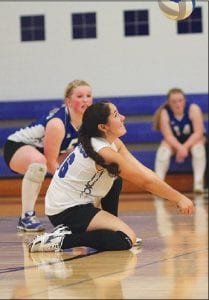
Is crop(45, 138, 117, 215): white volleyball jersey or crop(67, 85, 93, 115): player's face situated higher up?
crop(67, 85, 93, 115): player's face

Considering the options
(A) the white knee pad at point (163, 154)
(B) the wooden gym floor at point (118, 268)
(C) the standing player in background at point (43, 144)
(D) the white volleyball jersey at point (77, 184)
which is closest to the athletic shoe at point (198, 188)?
(A) the white knee pad at point (163, 154)

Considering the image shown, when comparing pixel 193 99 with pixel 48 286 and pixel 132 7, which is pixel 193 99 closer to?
pixel 132 7

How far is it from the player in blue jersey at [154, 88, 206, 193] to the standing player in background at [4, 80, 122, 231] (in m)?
2.89

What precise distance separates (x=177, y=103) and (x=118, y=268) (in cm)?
475

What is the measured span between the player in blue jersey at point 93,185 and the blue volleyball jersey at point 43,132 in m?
0.89

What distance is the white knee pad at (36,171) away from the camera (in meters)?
5.38

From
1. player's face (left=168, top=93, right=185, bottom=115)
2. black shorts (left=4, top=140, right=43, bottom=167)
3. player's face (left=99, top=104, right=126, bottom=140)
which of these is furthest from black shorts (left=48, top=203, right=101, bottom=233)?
player's face (left=168, top=93, right=185, bottom=115)

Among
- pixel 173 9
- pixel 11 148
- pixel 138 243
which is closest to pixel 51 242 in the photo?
pixel 138 243

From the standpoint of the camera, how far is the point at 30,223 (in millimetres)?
5367

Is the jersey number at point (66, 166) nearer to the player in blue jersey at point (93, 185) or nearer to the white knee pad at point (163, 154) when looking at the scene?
the player in blue jersey at point (93, 185)

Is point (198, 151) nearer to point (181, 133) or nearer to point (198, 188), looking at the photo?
point (181, 133)

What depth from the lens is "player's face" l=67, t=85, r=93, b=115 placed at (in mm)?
5113

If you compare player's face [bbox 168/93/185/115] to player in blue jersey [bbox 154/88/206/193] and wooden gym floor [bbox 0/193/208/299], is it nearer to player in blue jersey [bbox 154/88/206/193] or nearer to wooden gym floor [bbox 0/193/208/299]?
player in blue jersey [bbox 154/88/206/193]

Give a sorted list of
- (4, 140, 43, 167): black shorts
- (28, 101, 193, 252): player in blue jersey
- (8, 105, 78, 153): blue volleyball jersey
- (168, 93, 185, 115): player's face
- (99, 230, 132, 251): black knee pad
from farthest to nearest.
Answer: (168, 93, 185, 115): player's face, (4, 140, 43, 167): black shorts, (8, 105, 78, 153): blue volleyball jersey, (99, 230, 132, 251): black knee pad, (28, 101, 193, 252): player in blue jersey
